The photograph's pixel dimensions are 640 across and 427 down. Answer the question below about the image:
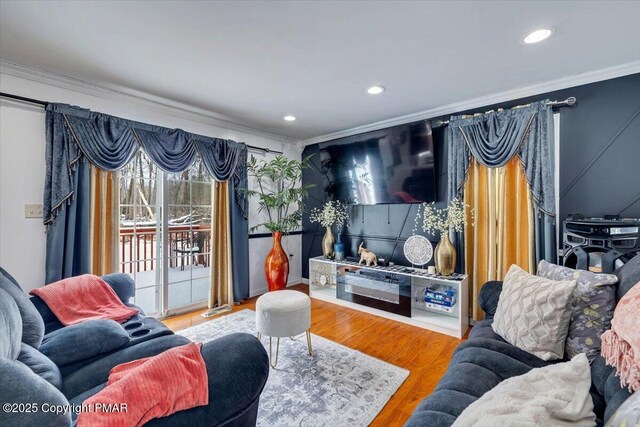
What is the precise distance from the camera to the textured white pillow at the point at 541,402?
707 mm

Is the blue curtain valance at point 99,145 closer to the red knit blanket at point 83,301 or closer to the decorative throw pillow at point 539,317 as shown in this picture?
the red knit blanket at point 83,301

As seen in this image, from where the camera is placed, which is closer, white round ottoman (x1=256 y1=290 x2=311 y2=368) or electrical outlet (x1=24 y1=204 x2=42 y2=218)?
white round ottoman (x1=256 y1=290 x2=311 y2=368)

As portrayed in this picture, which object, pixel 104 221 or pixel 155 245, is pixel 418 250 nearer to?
pixel 155 245

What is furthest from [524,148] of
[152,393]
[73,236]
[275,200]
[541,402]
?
[73,236]

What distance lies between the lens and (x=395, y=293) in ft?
10.7

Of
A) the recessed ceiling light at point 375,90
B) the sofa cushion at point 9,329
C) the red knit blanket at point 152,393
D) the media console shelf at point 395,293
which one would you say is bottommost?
the media console shelf at point 395,293

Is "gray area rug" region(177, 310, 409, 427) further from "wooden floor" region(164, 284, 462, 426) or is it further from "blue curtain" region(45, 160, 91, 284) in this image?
"blue curtain" region(45, 160, 91, 284)

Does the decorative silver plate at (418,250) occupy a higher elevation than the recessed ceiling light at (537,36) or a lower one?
lower

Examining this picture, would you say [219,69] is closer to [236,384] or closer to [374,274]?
[236,384]

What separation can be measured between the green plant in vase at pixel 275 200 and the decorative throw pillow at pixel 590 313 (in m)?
3.02

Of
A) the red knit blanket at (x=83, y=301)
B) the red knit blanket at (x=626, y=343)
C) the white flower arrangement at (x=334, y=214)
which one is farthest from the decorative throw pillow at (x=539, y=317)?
the white flower arrangement at (x=334, y=214)

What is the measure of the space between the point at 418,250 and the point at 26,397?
3.19m

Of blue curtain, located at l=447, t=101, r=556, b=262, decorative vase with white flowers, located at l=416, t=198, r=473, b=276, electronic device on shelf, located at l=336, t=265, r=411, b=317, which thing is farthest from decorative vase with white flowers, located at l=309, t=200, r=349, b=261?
blue curtain, located at l=447, t=101, r=556, b=262

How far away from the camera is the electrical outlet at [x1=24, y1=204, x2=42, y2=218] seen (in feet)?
7.55
